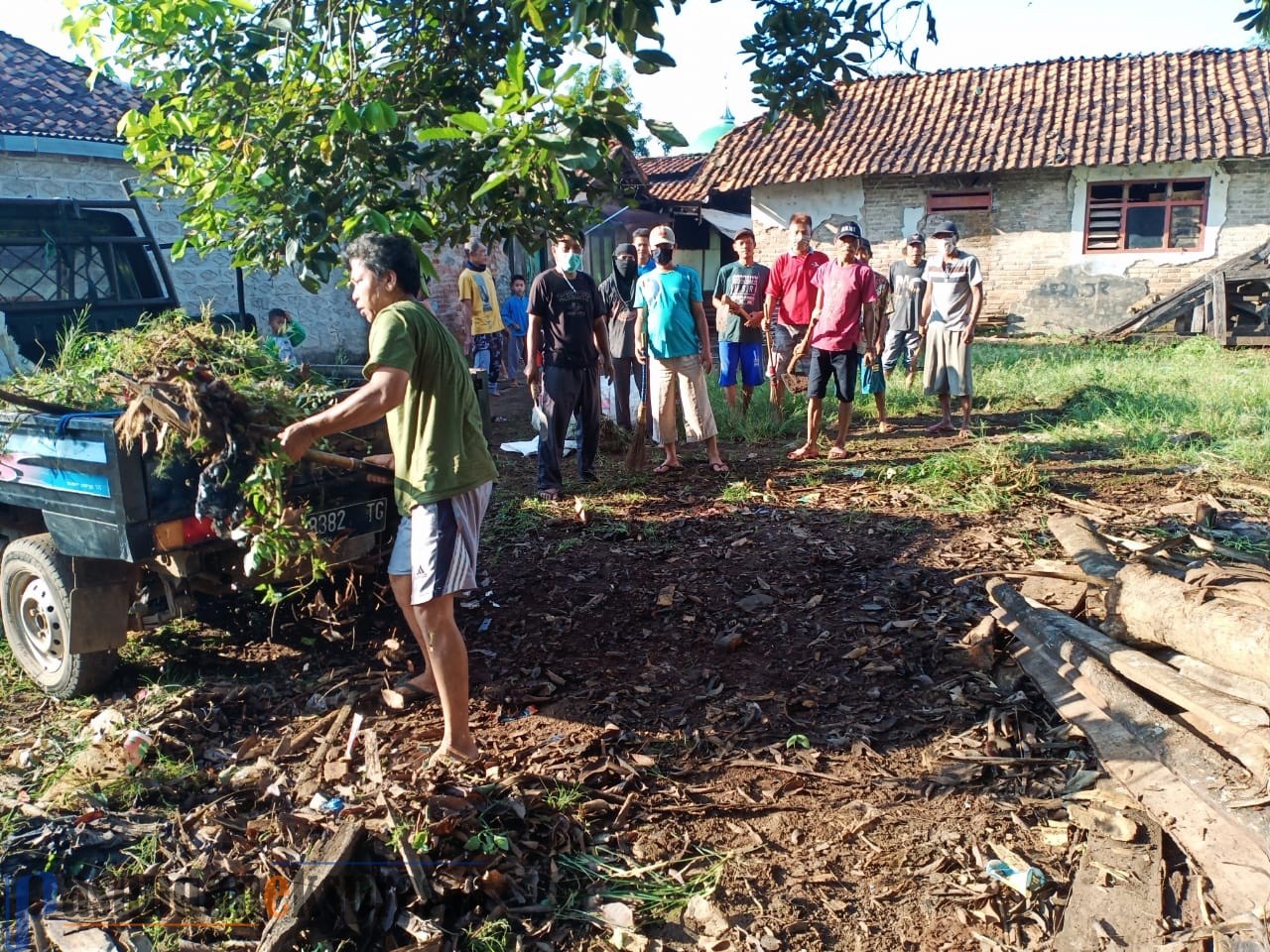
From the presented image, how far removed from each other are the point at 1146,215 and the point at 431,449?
61.6 feet

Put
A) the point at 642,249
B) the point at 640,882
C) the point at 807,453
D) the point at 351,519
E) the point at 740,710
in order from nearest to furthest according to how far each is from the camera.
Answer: the point at 640,882
the point at 740,710
the point at 351,519
the point at 807,453
the point at 642,249

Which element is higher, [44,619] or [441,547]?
[441,547]

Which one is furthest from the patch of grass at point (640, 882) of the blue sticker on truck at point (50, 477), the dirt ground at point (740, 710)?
the blue sticker on truck at point (50, 477)

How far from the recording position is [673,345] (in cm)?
764

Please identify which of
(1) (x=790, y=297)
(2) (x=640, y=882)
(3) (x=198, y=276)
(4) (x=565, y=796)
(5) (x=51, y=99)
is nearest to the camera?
(2) (x=640, y=882)

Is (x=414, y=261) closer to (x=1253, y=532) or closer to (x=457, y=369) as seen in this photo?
(x=457, y=369)

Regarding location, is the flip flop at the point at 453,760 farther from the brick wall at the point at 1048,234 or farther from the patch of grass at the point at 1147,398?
the brick wall at the point at 1048,234

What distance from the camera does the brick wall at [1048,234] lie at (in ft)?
57.4

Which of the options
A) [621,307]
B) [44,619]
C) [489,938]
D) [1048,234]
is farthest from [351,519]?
[1048,234]

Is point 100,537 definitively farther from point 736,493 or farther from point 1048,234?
point 1048,234

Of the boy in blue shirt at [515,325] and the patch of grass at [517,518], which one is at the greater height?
the boy in blue shirt at [515,325]

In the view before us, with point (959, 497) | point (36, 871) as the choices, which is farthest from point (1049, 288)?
point (36, 871)

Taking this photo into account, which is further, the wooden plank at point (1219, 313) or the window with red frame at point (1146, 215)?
the window with red frame at point (1146, 215)

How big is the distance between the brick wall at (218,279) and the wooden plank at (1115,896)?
684 centimetres
